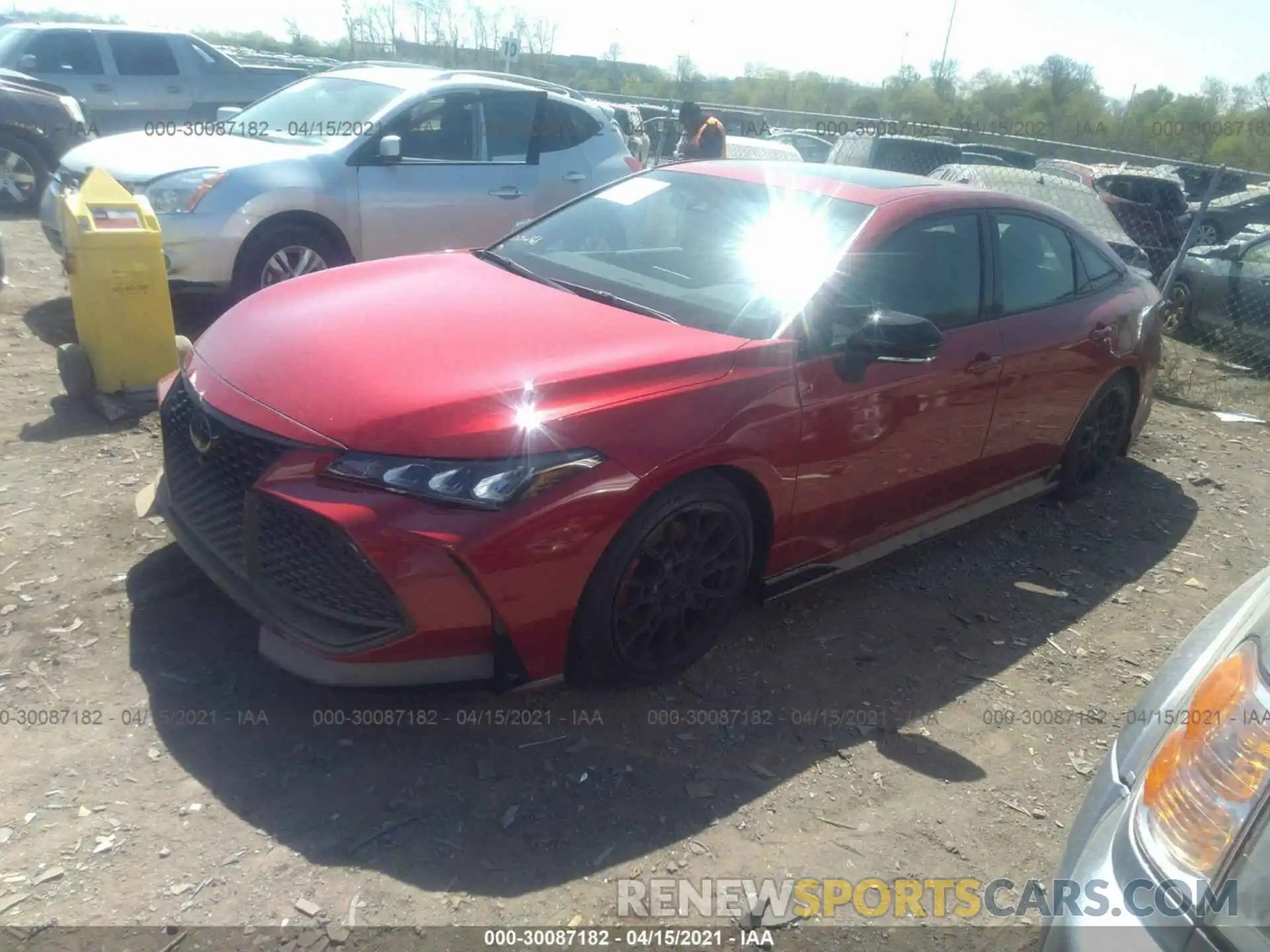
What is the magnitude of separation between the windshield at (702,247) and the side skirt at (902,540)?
36.7 inches

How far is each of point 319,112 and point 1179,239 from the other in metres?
11.4

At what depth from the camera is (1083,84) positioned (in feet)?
150

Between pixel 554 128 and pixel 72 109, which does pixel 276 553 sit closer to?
pixel 554 128

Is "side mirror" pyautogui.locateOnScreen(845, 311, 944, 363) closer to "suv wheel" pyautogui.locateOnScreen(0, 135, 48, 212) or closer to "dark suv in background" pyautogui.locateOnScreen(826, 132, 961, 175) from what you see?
"suv wheel" pyautogui.locateOnScreen(0, 135, 48, 212)

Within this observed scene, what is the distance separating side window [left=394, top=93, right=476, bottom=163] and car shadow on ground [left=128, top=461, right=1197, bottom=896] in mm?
4316

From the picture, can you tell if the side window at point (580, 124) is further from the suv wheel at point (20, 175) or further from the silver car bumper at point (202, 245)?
the suv wheel at point (20, 175)

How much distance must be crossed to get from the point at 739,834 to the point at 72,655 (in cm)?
220

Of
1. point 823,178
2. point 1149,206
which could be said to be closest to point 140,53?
point 823,178

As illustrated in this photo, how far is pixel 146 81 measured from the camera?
12.5 metres

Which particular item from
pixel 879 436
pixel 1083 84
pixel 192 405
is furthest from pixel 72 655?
pixel 1083 84

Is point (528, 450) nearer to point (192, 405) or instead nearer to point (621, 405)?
point (621, 405)

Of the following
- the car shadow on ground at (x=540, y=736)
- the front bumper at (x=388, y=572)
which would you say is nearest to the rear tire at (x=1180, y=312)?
the car shadow on ground at (x=540, y=736)

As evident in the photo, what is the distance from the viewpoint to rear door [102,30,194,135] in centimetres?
1241

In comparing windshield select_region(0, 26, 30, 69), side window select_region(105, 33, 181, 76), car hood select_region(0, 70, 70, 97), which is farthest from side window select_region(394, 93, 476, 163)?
windshield select_region(0, 26, 30, 69)
